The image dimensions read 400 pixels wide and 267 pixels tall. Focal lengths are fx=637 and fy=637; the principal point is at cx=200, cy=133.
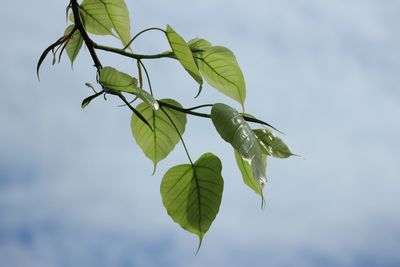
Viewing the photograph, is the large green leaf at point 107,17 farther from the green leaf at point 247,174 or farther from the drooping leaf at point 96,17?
the green leaf at point 247,174

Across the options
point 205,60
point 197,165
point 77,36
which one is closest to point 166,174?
point 197,165

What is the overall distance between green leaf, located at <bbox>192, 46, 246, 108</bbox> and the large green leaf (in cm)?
11

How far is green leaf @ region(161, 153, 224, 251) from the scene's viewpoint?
2.17 feet

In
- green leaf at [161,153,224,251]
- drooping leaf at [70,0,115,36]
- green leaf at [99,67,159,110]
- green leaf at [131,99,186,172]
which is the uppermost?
drooping leaf at [70,0,115,36]

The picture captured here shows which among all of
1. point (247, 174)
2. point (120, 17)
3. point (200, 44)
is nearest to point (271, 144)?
point (247, 174)

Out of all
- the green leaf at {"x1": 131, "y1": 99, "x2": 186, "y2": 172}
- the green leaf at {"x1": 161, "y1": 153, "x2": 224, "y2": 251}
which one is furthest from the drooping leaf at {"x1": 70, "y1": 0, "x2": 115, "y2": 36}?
the green leaf at {"x1": 161, "y1": 153, "x2": 224, "y2": 251}

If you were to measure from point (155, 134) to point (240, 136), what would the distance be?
20 cm

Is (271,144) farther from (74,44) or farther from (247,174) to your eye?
(74,44)

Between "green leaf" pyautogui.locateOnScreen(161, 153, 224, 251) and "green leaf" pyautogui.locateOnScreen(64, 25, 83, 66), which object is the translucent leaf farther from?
"green leaf" pyautogui.locateOnScreen(64, 25, 83, 66)

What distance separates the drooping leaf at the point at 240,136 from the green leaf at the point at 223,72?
135 mm

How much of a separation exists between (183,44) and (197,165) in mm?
139

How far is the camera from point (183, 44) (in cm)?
61

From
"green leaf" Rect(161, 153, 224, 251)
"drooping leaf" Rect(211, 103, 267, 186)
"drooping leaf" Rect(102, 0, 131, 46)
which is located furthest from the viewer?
"drooping leaf" Rect(102, 0, 131, 46)

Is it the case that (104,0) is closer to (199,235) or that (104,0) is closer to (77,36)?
(77,36)
